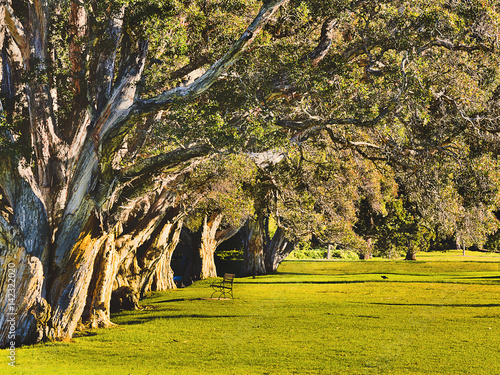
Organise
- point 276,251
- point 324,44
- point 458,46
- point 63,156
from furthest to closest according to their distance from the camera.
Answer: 1. point 276,251
2. point 324,44
3. point 458,46
4. point 63,156

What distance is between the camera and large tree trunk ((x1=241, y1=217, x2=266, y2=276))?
117 ft

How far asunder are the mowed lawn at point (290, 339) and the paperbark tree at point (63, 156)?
139 centimetres

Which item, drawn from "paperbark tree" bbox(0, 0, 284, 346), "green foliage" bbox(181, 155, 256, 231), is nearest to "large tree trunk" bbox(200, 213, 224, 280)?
"green foliage" bbox(181, 155, 256, 231)

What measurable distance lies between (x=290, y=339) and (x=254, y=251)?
2365 cm

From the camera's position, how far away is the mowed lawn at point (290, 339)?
32.3 feet

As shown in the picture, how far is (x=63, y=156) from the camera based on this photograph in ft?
→ 41.8

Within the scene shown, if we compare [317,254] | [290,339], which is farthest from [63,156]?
[317,254]

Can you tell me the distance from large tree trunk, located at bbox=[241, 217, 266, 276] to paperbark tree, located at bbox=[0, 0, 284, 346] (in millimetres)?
22597

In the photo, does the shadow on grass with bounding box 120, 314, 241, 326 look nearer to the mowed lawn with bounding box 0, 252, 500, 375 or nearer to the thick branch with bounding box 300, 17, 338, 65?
the mowed lawn with bounding box 0, 252, 500, 375

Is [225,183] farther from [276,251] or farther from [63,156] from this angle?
[276,251]

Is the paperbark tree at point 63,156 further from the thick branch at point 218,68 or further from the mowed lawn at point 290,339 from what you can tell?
the mowed lawn at point 290,339

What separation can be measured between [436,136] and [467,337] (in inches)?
204

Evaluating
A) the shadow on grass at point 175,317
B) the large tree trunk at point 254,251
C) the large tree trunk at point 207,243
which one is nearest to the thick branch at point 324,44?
the shadow on grass at point 175,317

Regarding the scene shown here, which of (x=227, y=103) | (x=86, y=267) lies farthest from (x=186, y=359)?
(x=227, y=103)
